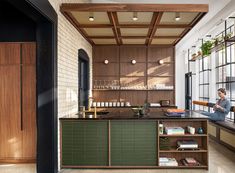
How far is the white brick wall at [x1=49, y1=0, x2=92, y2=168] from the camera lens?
4.50 m

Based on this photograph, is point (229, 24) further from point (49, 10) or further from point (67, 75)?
point (49, 10)

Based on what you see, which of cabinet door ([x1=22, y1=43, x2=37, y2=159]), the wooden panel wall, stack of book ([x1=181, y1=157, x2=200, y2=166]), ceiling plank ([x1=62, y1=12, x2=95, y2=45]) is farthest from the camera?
the wooden panel wall

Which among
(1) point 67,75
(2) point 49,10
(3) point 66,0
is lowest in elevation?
(1) point 67,75

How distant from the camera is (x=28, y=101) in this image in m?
4.95

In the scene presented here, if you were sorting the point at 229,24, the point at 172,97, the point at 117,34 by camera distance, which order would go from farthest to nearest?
the point at 172,97, the point at 229,24, the point at 117,34

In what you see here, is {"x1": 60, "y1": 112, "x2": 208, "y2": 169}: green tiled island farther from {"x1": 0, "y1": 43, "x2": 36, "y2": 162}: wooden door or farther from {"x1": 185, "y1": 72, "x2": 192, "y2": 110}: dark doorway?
{"x1": 185, "y1": 72, "x2": 192, "y2": 110}: dark doorway

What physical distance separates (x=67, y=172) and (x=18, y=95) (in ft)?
6.45

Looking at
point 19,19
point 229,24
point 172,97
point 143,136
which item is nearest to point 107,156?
point 143,136

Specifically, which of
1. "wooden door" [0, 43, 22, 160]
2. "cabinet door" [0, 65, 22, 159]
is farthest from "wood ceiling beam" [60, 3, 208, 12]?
"cabinet door" [0, 65, 22, 159]

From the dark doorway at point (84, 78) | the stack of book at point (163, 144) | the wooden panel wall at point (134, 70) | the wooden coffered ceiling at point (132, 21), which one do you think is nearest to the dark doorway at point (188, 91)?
the wooden panel wall at point (134, 70)

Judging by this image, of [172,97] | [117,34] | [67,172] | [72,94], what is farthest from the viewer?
[172,97]

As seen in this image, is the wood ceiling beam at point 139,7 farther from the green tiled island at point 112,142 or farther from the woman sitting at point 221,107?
the woman sitting at point 221,107

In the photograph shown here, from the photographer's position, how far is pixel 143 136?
4527mm

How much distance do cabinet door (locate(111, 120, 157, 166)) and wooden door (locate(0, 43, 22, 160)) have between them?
2.12m
